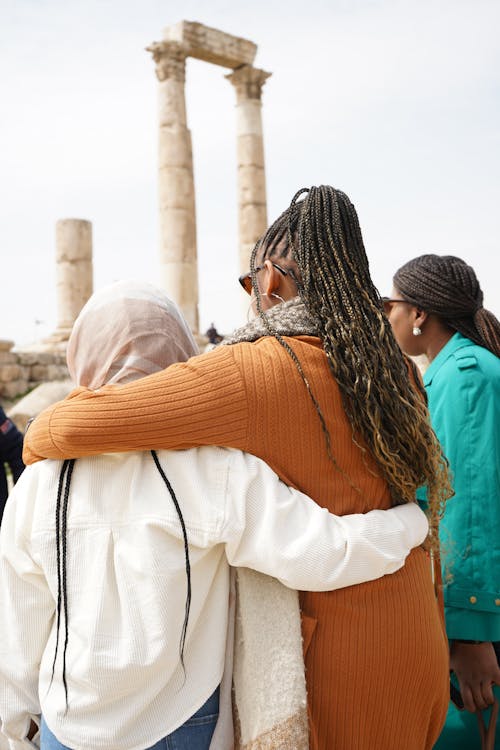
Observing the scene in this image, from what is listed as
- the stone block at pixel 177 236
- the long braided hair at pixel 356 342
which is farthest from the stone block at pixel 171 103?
the long braided hair at pixel 356 342

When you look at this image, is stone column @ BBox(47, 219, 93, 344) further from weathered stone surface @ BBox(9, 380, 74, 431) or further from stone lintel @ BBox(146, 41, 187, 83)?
weathered stone surface @ BBox(9, 380, 74, 431)

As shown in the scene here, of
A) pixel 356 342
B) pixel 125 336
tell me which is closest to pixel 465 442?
pixel 356 342

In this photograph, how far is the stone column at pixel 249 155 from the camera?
2047 centimetres

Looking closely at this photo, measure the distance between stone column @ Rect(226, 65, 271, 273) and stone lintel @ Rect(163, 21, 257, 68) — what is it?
41 centimetres

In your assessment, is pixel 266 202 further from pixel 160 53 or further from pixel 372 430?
pixel 372 430

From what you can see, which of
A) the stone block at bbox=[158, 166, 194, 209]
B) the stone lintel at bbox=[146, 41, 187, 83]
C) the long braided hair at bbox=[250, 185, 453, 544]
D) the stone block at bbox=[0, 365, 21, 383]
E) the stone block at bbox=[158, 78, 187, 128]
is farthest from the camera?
the stone block at bbox=[158, 166, 194, 209]

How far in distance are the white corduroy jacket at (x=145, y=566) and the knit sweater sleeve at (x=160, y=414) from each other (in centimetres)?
6

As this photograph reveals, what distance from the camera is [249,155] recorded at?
814 inches

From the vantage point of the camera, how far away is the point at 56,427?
160cm

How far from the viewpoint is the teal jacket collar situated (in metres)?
2.78

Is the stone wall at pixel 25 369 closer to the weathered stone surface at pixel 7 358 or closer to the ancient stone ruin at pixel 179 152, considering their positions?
the weathered stone surface at pixel 7 358

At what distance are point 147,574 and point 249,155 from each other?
66.0 feet

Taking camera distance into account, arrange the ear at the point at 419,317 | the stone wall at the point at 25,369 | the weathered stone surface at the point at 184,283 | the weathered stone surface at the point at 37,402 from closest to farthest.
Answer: the ear at the point at 419,317, the weathered stone surface at the point at 37,402, the stone wall at the point at 25,369, the weathered stone surface at the point at 184,283

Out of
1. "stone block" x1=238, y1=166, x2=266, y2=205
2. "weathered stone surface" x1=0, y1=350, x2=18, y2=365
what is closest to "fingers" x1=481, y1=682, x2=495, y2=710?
"weathered stone surface" x1=0, y1=350, x2=18, y2=365
